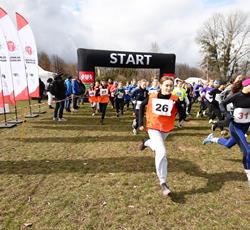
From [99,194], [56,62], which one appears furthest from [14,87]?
[56,62]

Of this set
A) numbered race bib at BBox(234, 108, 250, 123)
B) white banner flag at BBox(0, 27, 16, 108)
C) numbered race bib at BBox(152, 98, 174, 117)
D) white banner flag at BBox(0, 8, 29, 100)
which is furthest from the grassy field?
white banner flag at BBox(0, 8, 29, 100)

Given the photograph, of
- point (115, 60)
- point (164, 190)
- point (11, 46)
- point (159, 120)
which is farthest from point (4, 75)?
point (115, 60)

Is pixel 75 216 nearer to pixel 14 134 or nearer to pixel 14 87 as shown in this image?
pixel 14 134

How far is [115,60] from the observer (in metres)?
17.8

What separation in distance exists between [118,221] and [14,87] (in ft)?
30.1

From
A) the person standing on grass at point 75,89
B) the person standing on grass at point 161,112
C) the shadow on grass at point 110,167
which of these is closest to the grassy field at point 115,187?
the shadow on grass at point 110,167

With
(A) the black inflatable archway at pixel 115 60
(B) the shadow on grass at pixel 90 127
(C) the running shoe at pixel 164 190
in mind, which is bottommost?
(B) the shadow on grass at pixel 90 127

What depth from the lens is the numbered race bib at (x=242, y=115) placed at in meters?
4.64

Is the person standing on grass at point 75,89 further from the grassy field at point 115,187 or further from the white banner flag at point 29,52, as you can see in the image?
the grassy field at point 115,187

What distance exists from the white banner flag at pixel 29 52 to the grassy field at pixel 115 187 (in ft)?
16.6

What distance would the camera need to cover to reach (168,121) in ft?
14.9

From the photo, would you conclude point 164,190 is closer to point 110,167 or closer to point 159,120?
point 159,120

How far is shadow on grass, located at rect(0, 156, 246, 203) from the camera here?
5.09 m

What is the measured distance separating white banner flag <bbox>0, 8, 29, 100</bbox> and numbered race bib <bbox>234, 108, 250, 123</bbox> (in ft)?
29.9
